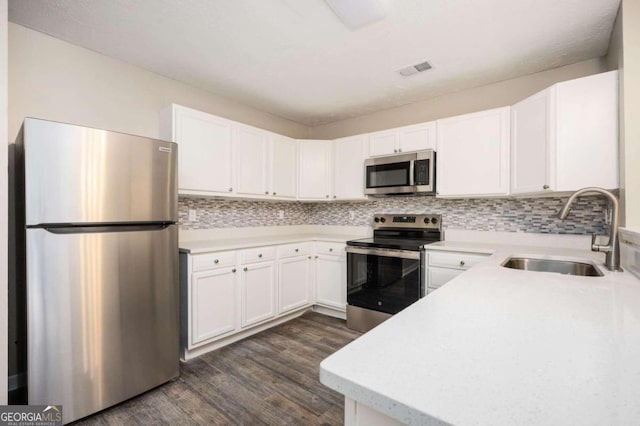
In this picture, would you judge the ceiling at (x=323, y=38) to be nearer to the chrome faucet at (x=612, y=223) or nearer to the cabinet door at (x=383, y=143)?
the cabinet door at (x=383, y=143)

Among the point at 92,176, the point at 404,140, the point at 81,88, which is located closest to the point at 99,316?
the point at 92,176

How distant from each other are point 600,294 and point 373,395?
3.48 feet

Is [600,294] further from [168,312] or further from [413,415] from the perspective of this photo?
[168,312]

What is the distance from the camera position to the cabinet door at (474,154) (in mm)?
2480

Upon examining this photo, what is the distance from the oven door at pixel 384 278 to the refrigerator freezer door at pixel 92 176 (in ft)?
5.79

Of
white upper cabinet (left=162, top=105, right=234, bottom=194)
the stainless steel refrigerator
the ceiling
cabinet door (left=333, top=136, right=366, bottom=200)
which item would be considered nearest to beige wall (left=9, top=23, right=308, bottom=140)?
the ceiling

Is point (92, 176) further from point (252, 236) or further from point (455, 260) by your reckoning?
point (455, 260)

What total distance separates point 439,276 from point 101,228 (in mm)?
2462

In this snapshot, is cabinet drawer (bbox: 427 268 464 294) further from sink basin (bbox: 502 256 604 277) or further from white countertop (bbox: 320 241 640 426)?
white countertop (bbox: 320 241 640 426)

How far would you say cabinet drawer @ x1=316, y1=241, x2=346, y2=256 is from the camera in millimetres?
3162

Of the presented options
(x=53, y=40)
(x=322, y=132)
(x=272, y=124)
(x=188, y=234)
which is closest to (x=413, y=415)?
(x=188, y=234)

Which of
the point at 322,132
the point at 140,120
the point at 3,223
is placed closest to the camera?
the point at 3,223

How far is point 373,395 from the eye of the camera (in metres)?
0.48

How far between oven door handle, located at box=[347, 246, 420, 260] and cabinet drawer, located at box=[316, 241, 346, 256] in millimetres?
174
